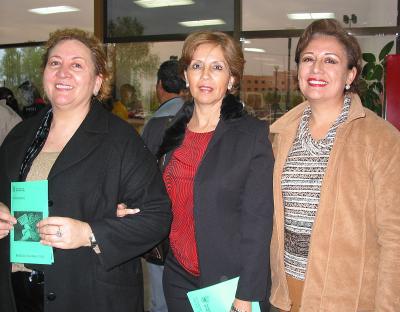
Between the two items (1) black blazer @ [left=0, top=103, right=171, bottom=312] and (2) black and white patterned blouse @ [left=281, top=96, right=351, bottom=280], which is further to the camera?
(2) black and white patterned blouse @ [left=281, top=96, right=351, bottom=280]

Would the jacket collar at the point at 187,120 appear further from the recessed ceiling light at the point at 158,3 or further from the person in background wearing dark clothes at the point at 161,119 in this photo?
the recessed ceiling light at the point at 158,3

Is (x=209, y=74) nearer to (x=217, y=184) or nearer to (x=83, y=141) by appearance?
(x=217, y=184)

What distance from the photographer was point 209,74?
225cm

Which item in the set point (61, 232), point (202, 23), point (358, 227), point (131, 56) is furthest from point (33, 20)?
point (358, 227)

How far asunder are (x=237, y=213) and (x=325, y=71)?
76 centimetres

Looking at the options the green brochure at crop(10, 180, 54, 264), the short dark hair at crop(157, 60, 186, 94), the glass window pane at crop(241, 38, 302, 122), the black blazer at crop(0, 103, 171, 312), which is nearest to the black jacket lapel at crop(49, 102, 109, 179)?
the black blazer at crop(0, 103, 171, 312)

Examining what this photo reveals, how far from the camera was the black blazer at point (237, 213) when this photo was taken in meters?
2.04

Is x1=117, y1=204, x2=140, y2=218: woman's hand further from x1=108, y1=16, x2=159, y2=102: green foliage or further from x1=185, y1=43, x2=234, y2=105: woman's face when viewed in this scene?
x1=108, y1=16, x2=159, y2=102: green foliage

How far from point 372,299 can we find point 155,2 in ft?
21.6

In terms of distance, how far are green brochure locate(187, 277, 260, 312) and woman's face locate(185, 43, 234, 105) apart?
35.0 inches

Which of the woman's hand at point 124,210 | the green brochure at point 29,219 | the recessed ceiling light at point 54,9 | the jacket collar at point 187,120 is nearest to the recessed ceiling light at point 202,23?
the recessed ceiling light at point 54,9

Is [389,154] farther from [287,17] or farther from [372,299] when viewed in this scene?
[287,17]

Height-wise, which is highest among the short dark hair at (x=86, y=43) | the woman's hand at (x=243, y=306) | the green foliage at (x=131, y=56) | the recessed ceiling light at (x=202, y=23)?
the recessed ceiling light at (x=202, y=23)

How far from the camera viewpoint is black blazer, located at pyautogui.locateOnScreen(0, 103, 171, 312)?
1.84 meters
